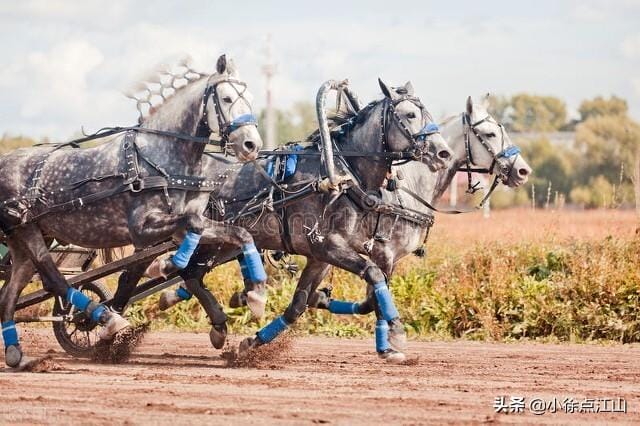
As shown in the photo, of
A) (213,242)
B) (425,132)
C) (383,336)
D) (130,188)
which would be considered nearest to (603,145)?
(425,132)

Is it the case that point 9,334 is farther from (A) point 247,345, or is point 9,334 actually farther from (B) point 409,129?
(B) point 409,129

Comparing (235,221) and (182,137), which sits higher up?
(182,137)

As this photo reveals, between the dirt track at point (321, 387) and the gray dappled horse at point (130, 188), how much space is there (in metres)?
1.02

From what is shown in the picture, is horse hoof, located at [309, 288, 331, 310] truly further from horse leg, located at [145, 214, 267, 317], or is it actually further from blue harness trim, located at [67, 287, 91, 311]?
blue harness trim, located at [67, 287, 91, 311]

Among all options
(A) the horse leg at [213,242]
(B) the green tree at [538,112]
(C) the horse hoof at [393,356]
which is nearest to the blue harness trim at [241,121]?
(A) the horse leg at [213,242]

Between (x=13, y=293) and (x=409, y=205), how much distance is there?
146 inches

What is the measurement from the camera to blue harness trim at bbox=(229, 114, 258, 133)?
9.66m

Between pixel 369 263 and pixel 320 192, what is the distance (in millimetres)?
780

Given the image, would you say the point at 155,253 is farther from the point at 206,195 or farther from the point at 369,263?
the point at 369,263

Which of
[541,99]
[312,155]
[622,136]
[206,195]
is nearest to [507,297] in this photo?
[312,155]

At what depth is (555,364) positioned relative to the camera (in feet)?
36.3

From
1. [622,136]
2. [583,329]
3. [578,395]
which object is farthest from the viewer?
[622,136]

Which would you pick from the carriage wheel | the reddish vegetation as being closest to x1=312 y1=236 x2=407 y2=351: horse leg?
the carriage wheel

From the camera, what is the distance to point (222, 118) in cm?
982
